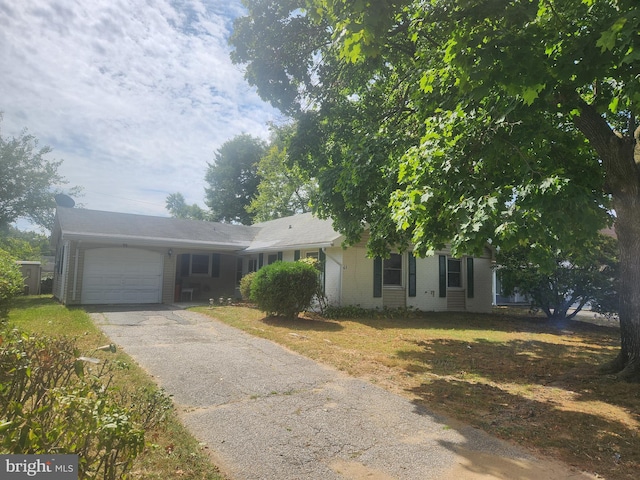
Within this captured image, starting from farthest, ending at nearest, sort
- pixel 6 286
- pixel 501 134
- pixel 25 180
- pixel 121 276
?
1. pixel 25 180
2. pixel 121 276
3. pixel 6 286
4. pixel 501 134

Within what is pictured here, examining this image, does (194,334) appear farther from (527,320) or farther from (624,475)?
(527,320)

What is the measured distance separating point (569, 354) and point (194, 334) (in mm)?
9019

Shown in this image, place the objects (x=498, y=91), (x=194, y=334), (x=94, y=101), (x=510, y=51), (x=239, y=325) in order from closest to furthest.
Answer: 1. (x=510, y=51)
2. (x=498, y=91)
3. (x=94, y=101)
4. (x=194, y=334)
5. (x=239, y=325)

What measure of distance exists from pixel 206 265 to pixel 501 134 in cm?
1723

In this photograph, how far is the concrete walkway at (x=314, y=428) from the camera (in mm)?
3096

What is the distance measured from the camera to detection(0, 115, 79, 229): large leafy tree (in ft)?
86.0

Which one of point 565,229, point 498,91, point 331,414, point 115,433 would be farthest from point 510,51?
point 115,433

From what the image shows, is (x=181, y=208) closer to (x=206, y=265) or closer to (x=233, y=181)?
(x=233, y=181)

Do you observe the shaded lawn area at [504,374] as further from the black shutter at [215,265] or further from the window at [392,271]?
the black shutter at [215,265]

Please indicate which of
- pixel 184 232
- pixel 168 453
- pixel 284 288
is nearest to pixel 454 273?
pixel 284 288

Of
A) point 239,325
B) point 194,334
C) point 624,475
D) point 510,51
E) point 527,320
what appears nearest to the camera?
point 624,475

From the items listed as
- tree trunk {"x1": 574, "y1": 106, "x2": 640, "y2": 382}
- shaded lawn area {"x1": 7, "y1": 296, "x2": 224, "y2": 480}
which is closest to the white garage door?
shaded lawn area {"x1": 7, "y1": 296, "x2": 224, "y2": 480}

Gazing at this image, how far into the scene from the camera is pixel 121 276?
15.2 meters

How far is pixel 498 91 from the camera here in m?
5.20
